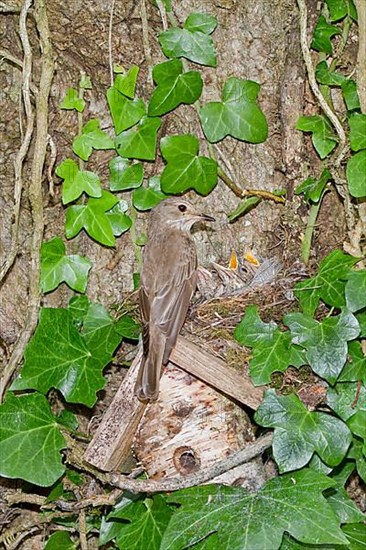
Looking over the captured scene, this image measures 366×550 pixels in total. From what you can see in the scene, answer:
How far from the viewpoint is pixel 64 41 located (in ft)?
14.1

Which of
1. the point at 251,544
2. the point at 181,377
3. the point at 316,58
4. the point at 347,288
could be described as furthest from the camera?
the point at 316,58

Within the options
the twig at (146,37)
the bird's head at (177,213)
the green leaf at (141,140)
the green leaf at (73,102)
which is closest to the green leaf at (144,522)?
the bird's head at (177,213)

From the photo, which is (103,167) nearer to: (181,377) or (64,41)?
(64,41)

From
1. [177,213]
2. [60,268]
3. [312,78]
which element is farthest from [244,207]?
[60,268]

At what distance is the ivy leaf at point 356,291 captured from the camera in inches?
143

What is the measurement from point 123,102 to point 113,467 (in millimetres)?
1502

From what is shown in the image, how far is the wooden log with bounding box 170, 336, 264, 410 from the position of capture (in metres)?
3.75

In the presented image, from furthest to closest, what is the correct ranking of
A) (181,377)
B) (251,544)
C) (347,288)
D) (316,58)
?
(316,58)
(181,377)
(347,288)
(251,544)

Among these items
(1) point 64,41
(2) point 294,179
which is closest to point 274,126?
(2) point 294,179

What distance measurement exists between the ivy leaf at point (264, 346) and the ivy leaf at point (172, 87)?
93cm

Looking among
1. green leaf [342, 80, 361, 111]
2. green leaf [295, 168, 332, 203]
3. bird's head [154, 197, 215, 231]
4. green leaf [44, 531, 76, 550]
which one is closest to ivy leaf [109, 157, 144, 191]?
bird's head [154, 197, 215, 231]

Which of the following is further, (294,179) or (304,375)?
(294,179)

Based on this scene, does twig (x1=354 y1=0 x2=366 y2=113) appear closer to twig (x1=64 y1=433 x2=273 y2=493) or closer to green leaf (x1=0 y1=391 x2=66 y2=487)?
twig (x1=64 y1=433 x2=273 y2=493)

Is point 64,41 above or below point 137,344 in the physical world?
above
